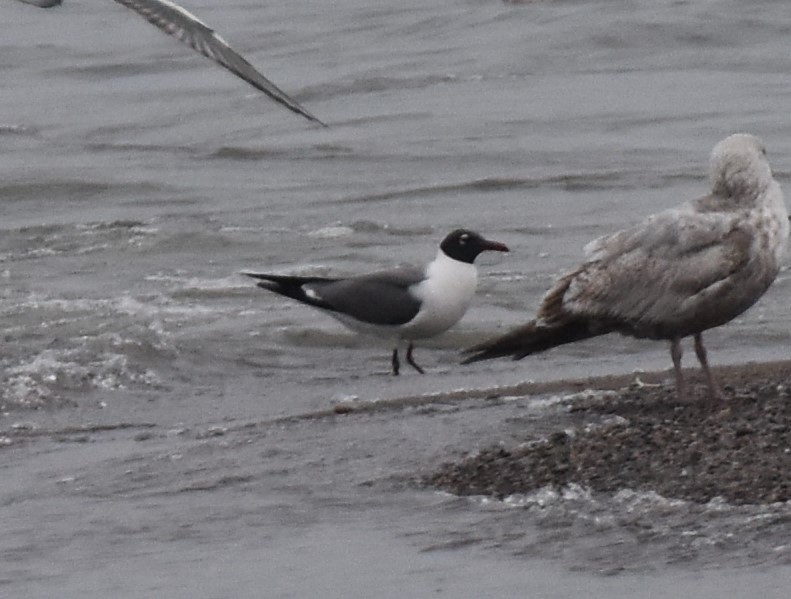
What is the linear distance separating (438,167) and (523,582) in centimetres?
1297

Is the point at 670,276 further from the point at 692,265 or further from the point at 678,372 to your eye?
the point at 678,372

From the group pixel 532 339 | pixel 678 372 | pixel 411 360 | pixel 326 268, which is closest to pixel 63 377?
pixel 411 360

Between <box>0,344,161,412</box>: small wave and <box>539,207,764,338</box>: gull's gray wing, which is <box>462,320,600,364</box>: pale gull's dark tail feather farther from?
<box>0,344,161,412</box>: small wave

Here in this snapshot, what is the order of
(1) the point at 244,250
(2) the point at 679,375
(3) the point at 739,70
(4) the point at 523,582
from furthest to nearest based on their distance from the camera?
1. (3) the point at 739,70
2. (1) the point at 244,250
3. (2) the point at 679,375
4. (4) the point at 523,582

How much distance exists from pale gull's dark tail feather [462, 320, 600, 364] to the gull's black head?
2.81 metres

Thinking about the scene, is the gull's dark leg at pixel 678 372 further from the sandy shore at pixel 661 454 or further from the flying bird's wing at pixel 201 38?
the flying bird's wing at pixel 201 38

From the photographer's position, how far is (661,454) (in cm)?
691

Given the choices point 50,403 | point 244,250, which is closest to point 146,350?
point 50,403

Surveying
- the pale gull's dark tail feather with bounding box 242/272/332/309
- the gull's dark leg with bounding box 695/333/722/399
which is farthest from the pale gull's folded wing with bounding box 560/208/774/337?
the pale gull's dark tail feather with bounding box 242/272/332/309

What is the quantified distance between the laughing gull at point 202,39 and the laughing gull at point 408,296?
281 cm

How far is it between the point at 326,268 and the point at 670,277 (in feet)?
20.6

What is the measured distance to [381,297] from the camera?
36.8 ft

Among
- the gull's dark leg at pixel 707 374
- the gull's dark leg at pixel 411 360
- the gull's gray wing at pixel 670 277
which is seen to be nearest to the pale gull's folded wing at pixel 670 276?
the gull's gray wing at pixel 670 277

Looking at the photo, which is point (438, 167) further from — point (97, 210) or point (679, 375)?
point (679, 375)
